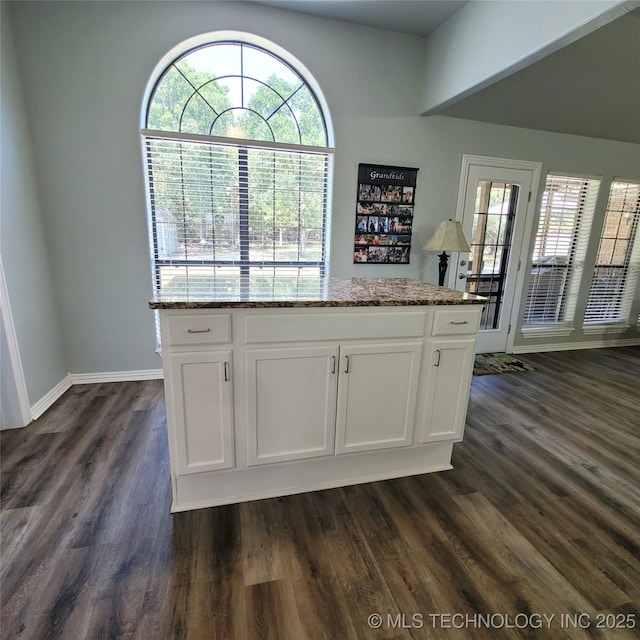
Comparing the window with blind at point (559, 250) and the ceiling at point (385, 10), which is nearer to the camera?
the ceiling at point (385, 10)

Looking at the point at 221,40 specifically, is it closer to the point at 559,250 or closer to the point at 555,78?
the point at 555,78

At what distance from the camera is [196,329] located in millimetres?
1470

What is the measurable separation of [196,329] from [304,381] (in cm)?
55

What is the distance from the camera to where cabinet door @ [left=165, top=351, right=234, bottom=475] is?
151 cm

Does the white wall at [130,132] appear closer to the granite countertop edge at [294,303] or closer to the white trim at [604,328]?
the granite countertop edge at [294,303]

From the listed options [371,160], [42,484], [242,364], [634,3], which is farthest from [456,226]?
[42,484]

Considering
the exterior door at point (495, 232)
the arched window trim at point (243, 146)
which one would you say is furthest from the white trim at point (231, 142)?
the exterior door at point (495, 232)

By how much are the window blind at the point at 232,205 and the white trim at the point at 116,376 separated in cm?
80

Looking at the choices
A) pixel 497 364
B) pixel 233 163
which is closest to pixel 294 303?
pixel 233 163

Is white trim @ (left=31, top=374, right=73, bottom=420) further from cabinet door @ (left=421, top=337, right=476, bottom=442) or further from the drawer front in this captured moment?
cabinet door @ (left=421, top=337, right=476, bottom=442)

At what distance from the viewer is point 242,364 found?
1568mm

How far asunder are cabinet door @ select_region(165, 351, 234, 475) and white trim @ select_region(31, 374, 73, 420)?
5.21 feet

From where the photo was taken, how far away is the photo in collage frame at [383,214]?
10.5 ft

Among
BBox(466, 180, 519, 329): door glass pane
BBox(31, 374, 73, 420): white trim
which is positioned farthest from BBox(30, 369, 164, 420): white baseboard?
BBox(466, 180, 519, 329): door glass pane
